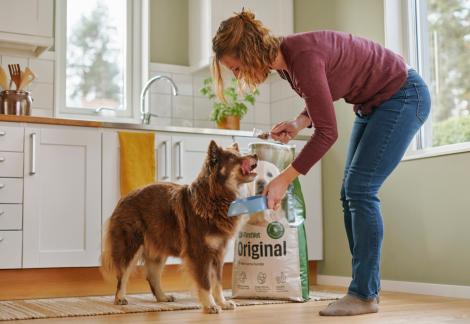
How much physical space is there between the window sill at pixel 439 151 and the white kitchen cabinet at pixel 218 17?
1408mm

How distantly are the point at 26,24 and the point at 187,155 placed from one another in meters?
1.26

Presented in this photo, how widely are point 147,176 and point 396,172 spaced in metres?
1.42

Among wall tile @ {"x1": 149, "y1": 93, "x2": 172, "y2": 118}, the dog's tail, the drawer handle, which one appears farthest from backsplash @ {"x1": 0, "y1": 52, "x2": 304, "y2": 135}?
the dog's tail

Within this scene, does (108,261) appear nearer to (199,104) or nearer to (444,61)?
(199,104)

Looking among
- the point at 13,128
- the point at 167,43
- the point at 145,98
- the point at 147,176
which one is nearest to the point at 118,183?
the point at 147,176

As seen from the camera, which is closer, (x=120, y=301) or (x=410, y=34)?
(x=120, y=301)

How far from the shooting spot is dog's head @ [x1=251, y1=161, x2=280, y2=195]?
333cm

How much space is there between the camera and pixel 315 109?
7.30 feet

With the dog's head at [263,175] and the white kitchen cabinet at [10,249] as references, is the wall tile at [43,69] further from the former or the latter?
the dog's head at [263,175]

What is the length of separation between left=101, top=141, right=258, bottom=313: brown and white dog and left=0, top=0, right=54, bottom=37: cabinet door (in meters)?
1.46

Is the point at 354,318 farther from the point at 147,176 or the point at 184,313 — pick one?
the point at 147,176

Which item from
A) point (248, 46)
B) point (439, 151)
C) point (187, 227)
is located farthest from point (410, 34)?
point (248, 46)

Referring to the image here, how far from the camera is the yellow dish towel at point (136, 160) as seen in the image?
3.80 meters

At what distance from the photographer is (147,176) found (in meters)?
3.86
